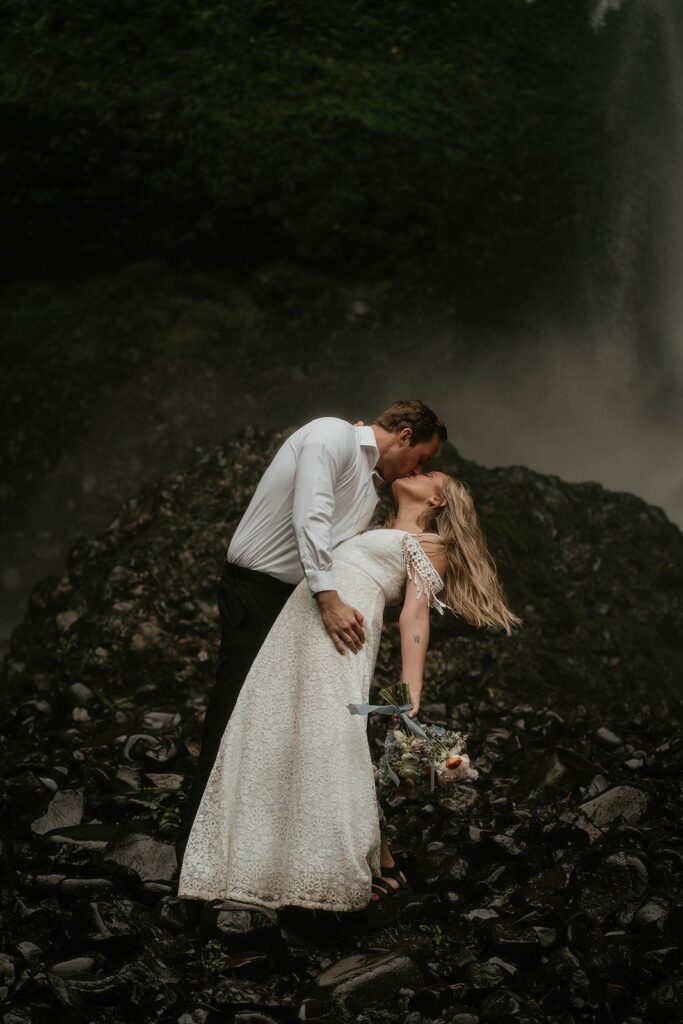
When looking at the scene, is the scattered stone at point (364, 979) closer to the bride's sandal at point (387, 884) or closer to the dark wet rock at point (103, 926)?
the bride's sandal at point (387, 884)

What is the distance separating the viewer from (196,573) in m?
8.69

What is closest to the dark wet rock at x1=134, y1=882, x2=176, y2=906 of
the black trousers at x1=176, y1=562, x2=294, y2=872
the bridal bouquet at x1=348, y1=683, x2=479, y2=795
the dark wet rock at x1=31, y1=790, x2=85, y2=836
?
the black trousers at x1=176, y1=562, x2=294, y2=872

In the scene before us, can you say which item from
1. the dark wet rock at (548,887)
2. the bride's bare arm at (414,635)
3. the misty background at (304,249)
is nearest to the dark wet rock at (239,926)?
the bride's bare arm at (414,635)

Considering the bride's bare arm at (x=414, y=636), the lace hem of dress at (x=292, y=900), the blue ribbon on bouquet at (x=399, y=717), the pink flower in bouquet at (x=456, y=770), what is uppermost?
the bride's bare arm at (x=414, y=636)

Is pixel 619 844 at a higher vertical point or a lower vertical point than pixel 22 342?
lower

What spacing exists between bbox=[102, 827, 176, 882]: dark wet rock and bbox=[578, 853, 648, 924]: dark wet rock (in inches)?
79.1

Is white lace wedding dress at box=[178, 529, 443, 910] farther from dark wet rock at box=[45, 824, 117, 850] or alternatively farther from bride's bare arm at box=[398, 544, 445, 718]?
dark wet rock at box=[45, 824, 117, 850]

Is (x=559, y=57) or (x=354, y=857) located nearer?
(x=354, y=857)

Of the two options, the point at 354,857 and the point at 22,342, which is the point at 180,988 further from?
the point at 22,342

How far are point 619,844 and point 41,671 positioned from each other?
5.25 metres

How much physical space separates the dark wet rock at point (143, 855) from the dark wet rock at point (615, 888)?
201cm

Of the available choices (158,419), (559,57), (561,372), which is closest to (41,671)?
(158,419)

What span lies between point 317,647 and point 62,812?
7.95ft

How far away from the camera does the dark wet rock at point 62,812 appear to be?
5.79m
